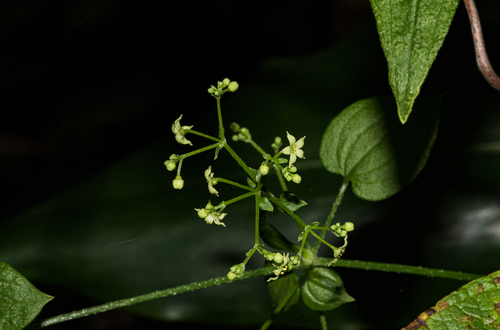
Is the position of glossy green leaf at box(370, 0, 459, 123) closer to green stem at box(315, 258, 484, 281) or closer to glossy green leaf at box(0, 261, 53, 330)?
green stem at box(315, 258, 484, 281)

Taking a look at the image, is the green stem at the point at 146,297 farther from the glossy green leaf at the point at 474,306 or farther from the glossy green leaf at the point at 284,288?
the glossy green leaf at the point at 474,306

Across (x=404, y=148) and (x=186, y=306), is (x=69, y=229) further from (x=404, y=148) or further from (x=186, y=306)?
(x=404, y=148)

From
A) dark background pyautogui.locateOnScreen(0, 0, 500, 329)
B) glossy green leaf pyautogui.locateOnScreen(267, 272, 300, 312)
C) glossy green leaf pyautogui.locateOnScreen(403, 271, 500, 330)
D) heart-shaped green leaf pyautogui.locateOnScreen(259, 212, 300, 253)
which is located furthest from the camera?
dark background pyautogui.locateOnScreen(0, 0, 500, 329)

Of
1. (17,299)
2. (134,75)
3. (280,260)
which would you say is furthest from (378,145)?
(134,75)

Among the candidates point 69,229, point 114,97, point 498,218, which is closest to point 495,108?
point 498,218

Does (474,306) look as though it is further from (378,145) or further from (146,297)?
(146,297)

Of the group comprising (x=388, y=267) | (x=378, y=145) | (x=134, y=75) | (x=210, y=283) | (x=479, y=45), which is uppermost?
(x=134, y=75)

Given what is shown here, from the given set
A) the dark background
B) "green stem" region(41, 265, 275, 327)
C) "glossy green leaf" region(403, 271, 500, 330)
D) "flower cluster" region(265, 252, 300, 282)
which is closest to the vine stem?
"green stem" region(41, 265, 275, 327)
